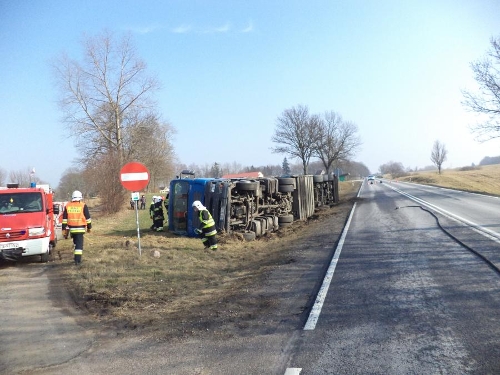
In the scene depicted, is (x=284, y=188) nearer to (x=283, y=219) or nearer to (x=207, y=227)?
(x=283, y=219)

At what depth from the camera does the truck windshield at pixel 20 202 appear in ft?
32.0

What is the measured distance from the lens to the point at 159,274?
7.51m

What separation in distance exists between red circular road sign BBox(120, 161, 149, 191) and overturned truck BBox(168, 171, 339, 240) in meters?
3.08

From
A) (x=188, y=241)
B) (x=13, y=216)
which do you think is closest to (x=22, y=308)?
(x=13, y=216)

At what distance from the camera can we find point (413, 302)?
509cm

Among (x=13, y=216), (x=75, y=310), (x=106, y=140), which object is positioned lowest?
(x=75, y=310)

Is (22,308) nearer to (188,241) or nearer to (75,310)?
(75,310)

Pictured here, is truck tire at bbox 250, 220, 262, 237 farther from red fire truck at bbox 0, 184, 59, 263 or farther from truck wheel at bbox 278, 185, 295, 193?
red fire truck at bbox 0, 184, 59, 263

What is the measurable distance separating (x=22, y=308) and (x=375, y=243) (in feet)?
23.9

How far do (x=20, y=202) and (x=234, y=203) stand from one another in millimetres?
5739

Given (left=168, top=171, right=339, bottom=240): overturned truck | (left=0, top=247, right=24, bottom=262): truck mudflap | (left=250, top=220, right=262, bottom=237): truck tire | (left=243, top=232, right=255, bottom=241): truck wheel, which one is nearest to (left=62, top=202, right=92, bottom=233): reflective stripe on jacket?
(left=0, top=247, right=24, bottom=262): truck mudflap

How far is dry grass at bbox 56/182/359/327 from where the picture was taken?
572 centimetres

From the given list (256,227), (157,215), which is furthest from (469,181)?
(157,215)

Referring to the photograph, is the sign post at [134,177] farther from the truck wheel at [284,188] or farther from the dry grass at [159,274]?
the truck wheel at [284,188]
